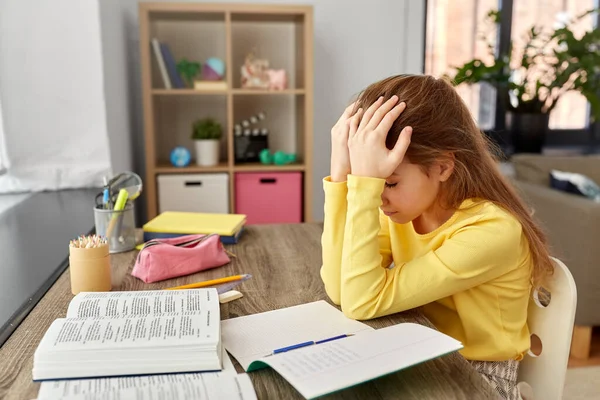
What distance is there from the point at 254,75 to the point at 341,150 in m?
2.12

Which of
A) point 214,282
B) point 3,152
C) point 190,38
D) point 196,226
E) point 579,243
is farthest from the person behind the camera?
point 190,38

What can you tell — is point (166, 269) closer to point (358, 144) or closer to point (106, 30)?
point (358, 144)

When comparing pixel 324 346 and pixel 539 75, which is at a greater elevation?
pixel 539 75

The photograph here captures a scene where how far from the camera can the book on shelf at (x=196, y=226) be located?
4.61 ft

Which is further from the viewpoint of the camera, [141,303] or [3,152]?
[3,152]

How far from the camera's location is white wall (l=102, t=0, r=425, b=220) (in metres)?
3.35

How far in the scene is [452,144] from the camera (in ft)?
3.51

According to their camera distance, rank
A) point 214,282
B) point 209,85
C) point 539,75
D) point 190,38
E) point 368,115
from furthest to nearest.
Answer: point 539,75, point 190,38, point 209,85, point 214,282, point 368,115

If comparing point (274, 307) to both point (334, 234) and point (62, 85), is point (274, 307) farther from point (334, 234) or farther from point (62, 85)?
point (62, 85)

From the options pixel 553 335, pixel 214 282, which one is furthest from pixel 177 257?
pixel 553 335

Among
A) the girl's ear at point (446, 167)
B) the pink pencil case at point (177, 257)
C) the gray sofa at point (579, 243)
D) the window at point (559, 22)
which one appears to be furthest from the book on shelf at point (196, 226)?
the window at point (559, 22)

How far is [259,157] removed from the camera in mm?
3143

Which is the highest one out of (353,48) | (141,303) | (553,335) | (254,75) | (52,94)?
(353,48)

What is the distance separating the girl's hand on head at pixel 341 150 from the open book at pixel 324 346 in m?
0.24
